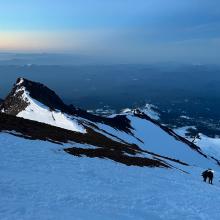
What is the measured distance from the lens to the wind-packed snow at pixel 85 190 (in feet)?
75.0

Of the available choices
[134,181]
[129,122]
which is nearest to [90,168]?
[134,181]

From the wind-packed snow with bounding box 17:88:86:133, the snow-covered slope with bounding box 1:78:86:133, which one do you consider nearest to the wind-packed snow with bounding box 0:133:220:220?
the snow-covered slope with bounding box 1:78:86:133

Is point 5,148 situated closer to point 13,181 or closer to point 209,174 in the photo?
point 13,181

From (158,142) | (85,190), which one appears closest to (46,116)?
(158,142)

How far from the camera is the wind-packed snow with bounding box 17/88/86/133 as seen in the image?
82.1 metres

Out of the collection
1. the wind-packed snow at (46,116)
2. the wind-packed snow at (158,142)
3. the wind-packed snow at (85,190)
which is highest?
the wind-packed snow at (85,190)

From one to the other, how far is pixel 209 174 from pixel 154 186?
484 inches

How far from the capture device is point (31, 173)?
28797mm

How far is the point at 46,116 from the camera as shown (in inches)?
3533

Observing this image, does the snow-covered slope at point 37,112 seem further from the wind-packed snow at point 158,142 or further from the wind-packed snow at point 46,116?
the wind-packed snow at point 158,142

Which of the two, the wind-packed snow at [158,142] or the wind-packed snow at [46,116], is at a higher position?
the wind-packed snow at [46,116]

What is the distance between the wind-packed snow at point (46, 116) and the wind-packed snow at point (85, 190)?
3945cm

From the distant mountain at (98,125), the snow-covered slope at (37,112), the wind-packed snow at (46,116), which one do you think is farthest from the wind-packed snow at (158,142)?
the snow-covered slope at (37,112)

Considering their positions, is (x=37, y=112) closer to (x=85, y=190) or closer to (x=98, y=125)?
(x=98, y=125)
